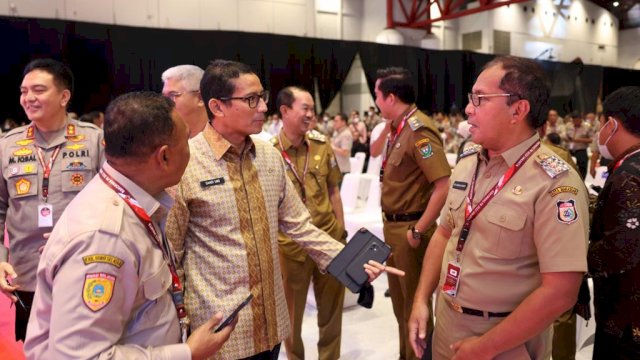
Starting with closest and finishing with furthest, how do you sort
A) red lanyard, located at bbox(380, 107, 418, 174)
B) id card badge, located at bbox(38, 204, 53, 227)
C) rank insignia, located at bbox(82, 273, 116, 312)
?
→ rank insignia, located at bbox(82, 273, 116, 312) → id card badge, located at bbox(38, 204, 53, 227) → red lanyard, located at bbox(380, 107, 418, 174)

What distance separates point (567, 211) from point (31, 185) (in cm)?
209

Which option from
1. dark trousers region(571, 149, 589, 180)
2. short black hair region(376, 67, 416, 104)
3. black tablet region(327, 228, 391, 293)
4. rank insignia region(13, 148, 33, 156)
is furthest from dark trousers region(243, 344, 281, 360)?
dark trousers region(571, 149, 589, 180)

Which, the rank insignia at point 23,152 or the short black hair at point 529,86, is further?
the rank insignia at point 23,152

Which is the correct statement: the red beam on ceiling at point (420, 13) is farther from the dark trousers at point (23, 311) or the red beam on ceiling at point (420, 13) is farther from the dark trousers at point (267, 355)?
the dark trousers at point (267, 355)

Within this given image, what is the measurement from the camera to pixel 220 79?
1778mm

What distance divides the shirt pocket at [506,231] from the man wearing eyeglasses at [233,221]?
1.31 feet

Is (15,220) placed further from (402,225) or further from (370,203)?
(370,203)

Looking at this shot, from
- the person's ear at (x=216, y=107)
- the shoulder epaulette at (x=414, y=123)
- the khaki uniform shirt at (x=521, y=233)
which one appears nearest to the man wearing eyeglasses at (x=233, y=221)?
the person's ear at (x=216, y=107)

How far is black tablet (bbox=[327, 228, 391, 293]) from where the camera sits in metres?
1.70

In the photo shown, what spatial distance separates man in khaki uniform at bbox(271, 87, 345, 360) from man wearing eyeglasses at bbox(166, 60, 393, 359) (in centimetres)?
107

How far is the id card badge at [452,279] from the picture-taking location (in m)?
1.56

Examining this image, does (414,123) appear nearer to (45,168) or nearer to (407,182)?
(407,182)

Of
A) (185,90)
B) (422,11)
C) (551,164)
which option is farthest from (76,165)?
(422,11)

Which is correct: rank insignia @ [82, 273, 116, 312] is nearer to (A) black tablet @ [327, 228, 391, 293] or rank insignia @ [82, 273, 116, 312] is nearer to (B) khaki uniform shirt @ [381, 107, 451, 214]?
(A) black tablet @ [327, 228, 391, 293]
